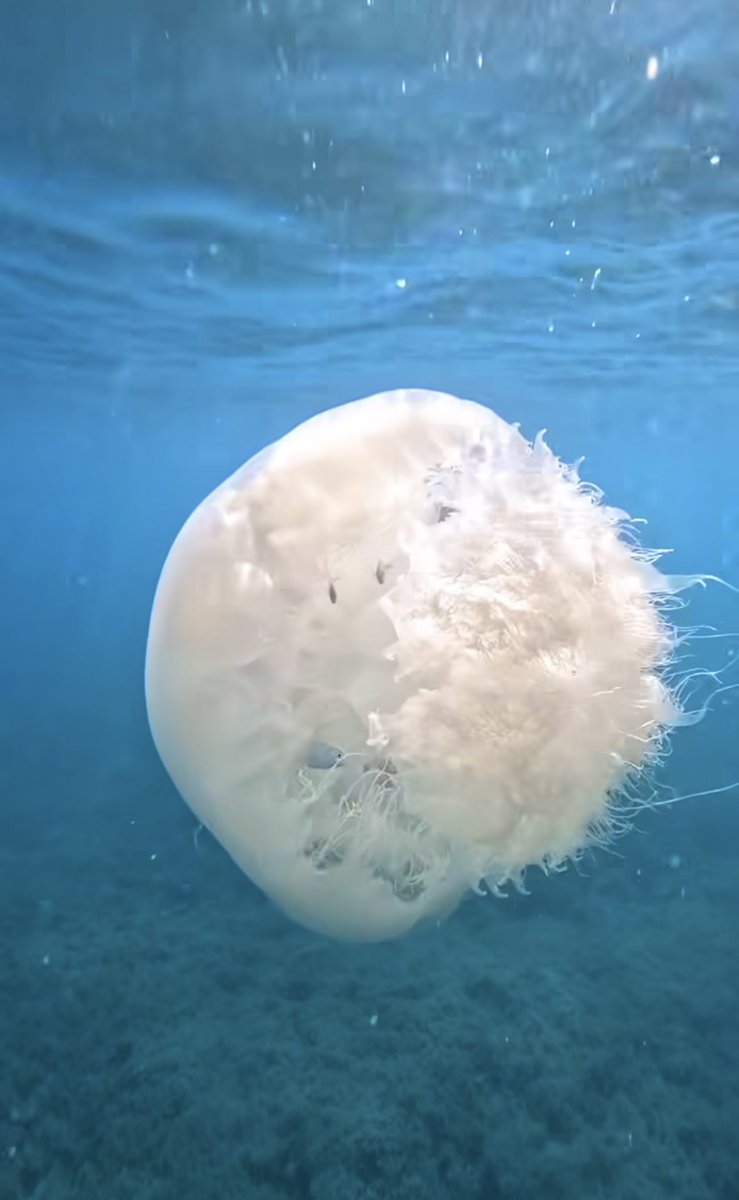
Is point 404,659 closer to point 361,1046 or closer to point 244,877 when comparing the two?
point 361,1046

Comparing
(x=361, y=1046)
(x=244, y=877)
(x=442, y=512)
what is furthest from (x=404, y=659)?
(x=244, y=877)

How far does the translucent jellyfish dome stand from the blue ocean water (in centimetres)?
233

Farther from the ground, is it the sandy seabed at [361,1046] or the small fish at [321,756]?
the small fish at [321,756]

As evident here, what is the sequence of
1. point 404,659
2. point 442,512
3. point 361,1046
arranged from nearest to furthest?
point 404,659 → point 442,512 → point 361,1046

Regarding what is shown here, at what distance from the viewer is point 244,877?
8359mm

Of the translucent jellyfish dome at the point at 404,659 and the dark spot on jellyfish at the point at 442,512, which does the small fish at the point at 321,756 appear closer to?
the translucent jellyfish dome at the point at 404,659

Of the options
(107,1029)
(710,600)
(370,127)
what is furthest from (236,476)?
(710,600)

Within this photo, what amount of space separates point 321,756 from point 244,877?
5700 millimetres

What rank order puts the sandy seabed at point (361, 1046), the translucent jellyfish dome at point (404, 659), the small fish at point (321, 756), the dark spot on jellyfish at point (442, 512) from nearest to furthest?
the translucent jellyfish dome at point (404, 659)
the dark spot on jellyfish at point (442, 512)
the small fish at point (321, 756)
the sandy seabed at point (361, 1046)

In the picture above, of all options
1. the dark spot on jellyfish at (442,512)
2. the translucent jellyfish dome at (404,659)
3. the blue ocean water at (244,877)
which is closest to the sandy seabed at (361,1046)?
the blue ocean water at (244,877)

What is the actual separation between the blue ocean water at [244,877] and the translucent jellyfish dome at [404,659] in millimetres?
2333

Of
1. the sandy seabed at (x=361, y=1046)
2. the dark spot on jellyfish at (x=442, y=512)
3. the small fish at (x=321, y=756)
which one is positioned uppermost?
the dark spot on jellyfish at (x=442, y=512)

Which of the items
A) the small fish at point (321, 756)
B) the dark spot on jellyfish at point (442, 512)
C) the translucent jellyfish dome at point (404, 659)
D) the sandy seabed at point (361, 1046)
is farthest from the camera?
the sandy seabed at point (361, 1046)

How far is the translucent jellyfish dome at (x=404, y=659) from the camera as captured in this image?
255 cm
